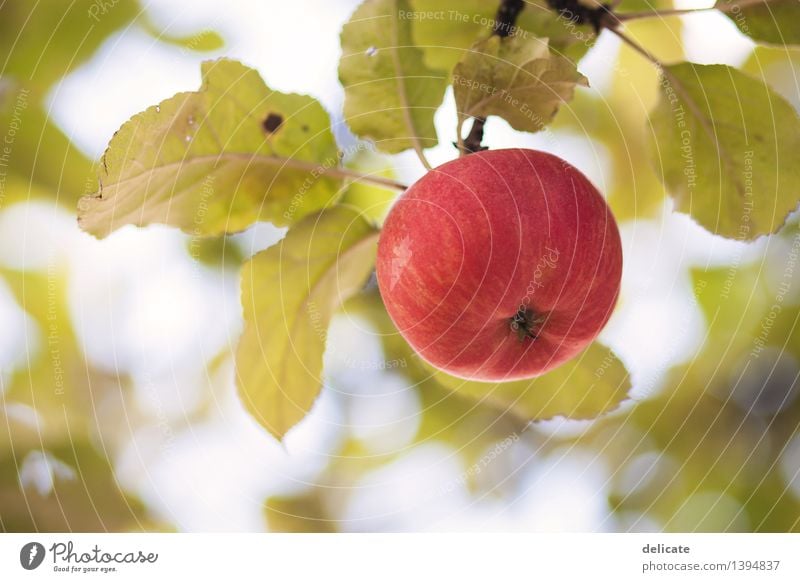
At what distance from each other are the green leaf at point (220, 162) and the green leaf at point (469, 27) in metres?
0.13

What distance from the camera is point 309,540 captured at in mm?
807

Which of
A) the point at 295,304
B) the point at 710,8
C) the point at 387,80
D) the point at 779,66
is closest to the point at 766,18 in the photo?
the point at 710,8

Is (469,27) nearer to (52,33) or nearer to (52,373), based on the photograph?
(52,33)

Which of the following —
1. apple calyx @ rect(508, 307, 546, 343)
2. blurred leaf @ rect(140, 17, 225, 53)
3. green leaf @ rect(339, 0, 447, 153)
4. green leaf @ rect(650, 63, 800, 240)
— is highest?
blurred leaf @ rect(140, 17, 225, 53)

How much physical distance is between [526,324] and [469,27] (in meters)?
0.31

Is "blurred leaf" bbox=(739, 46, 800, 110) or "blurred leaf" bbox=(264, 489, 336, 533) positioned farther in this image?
"blurred leaf" bbox=(264, 489, 336, 533)

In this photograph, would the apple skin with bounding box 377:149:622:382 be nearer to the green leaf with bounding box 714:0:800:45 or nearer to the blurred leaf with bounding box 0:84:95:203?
the green leaf with bounding box 714:0:800:45

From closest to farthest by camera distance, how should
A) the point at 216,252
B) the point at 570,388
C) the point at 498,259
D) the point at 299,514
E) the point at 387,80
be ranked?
the point at 498,259 < the point at 387,80 < the point at 570,388 < the point at 216,252 < the point at 299,514

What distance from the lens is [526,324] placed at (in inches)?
22.8

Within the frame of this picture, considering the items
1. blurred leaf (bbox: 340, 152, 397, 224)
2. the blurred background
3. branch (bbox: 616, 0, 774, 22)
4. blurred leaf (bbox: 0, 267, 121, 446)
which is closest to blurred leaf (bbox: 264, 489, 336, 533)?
the blurred background

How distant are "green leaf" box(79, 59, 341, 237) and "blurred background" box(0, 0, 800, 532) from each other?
64 mm

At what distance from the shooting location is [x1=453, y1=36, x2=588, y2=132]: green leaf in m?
0.59

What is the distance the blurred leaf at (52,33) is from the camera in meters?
0.86

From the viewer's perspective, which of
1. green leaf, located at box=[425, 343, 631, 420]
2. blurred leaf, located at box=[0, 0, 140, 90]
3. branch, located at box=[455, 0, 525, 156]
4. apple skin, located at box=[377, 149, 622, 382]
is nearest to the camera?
apple skin, located at box=[377, 149, 622, 382]
